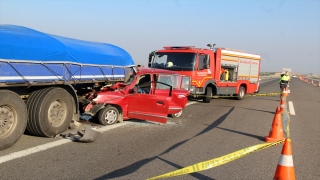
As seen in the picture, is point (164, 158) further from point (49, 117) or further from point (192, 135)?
point (49, 117)

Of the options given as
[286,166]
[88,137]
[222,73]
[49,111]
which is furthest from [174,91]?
[222,73]

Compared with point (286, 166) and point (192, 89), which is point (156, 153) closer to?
point (286, 166)

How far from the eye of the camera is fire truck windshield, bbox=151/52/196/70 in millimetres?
14984

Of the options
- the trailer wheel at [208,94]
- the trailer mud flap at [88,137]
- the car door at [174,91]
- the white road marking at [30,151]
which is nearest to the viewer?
the white road marking at [30,151]

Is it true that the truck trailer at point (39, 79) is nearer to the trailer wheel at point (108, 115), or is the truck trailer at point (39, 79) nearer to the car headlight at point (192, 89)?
the trailer wheel at point (108, 115)

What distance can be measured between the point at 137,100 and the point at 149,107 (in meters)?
0.41

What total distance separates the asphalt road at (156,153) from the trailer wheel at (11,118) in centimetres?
22

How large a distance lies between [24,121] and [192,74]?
907cm

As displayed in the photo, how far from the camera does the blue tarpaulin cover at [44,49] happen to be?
6.46m

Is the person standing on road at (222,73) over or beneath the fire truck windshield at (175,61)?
beneath

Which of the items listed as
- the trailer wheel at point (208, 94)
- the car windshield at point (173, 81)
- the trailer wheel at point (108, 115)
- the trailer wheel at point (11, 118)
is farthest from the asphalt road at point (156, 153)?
the trailer wheel at point (208, 94)

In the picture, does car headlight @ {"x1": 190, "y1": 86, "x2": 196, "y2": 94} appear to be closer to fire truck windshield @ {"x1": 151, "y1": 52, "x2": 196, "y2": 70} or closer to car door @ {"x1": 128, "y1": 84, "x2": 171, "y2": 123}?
fire truck windshield @ {"x1": 151, "y1": 52, "x2": 196, "y2": 70}

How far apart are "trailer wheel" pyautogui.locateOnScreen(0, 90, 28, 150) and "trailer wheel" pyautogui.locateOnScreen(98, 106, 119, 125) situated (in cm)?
242

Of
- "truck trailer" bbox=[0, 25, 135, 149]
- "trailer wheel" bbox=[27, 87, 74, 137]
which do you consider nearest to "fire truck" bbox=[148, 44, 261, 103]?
"truck trailer" bbox=[0, 25, 135, 149]
